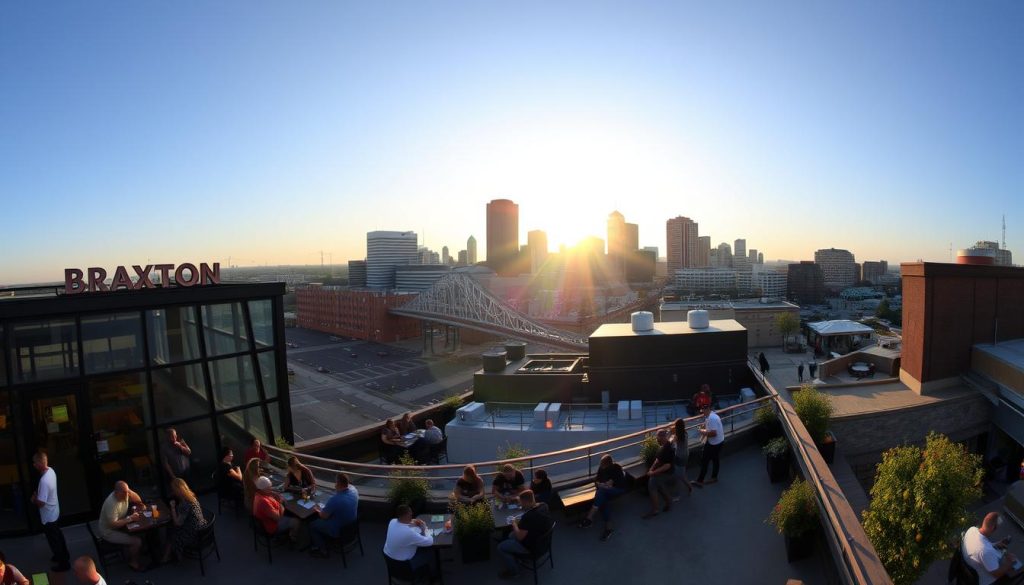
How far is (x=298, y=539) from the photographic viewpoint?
669 centimetres

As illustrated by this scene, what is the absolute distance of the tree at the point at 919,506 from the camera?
5445 mm

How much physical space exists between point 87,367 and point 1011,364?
84.3ft

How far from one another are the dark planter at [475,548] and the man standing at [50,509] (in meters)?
4.96

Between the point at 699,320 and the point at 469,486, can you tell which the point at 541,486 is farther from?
the point at 699,320

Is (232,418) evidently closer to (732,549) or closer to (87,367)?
(87,367)

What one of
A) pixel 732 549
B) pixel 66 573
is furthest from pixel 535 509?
pixel 66 573

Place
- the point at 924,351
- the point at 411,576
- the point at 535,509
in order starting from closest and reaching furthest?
the point at 411,576
the point at 535,509
the point at 924,351

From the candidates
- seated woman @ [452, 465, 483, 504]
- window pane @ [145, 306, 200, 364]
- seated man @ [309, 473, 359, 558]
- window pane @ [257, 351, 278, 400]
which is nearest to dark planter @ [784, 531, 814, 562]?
seated woman @ [452, 465, 483, 504]

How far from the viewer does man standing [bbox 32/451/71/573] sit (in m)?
6.16

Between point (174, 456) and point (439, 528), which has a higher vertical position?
point (174, 456)

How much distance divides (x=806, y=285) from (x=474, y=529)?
558 ft

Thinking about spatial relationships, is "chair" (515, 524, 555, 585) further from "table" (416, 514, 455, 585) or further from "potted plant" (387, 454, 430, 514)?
"potted plant" (387, 454, 430, 514)

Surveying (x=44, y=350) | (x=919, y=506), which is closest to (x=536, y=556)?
(x=919, y=506)

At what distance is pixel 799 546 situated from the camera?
5887mm
